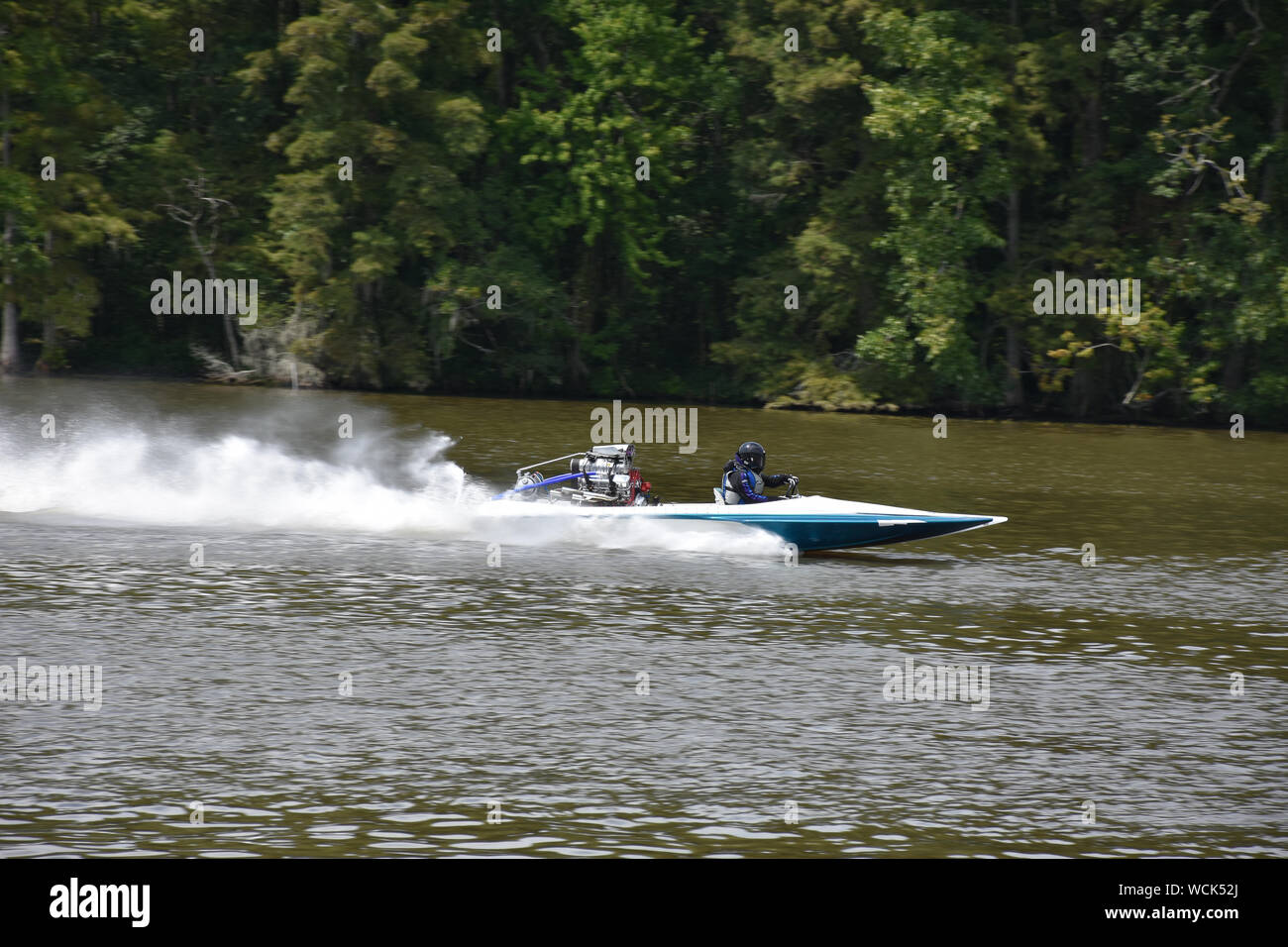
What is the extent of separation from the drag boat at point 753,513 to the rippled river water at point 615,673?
446 millimetres

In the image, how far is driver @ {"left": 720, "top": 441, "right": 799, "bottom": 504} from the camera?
22062 millimetres

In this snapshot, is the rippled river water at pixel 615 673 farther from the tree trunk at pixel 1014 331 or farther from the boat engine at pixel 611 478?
the tree trunk at pixel 1014 331

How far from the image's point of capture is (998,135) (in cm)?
4397

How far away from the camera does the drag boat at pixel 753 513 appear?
2216 cm

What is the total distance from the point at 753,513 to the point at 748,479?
465mm

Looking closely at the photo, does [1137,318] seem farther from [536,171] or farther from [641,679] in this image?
[641,679]

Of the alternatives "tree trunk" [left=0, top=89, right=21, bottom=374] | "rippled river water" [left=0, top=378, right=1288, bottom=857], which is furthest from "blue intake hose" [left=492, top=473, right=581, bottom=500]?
"tree trunk" [left=0, top=89, right=21, bottom=374]

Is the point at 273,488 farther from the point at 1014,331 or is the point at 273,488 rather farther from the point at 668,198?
the point at 668,198

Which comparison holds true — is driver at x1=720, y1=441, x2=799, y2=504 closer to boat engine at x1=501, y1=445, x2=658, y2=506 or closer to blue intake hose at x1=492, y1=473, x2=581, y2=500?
boat engine at x1=501, y1=445, x2=658, y2=506

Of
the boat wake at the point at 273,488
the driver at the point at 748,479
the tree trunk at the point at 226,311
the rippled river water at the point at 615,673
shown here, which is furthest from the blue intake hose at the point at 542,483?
the tree trunk at the point at 226,311

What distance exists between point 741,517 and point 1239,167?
89.5 ft

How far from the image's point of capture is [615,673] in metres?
15.5

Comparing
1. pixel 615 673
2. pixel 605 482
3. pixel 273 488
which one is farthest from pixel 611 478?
pixel 615 673
